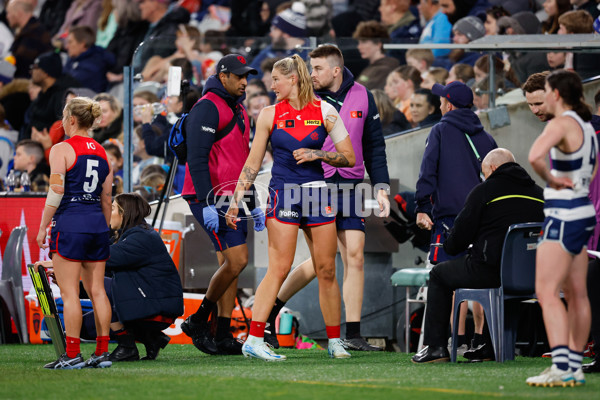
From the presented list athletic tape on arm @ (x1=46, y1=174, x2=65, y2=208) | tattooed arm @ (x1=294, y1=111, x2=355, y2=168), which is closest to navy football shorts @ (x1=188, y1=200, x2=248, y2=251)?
tattooed arm @ (x1=294, y1=111, x2=355, y2=168)

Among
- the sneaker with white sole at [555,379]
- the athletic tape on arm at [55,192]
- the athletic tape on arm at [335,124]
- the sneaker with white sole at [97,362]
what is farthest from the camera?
the athletic tape on arm at [335,124]

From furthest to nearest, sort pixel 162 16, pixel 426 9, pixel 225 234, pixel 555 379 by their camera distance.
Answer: pixel 162 16 < pixel 426 9 < pixel 225 234 < pixel 555 379

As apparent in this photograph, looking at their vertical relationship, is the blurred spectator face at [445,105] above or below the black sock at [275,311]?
above

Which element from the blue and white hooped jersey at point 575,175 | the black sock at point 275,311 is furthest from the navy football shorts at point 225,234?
the blue and white hooped jersey at point 575,175

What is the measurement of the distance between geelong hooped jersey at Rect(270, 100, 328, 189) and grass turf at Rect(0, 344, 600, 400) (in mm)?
1195

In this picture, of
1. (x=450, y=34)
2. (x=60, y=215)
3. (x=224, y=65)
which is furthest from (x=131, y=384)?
(x=450, y=34)

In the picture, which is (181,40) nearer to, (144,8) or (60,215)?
(60,215)

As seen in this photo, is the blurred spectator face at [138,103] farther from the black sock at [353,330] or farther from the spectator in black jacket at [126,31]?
the spectator in black jacket at [126,31]

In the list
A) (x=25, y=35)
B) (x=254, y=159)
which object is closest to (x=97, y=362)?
(x=254, y=159)

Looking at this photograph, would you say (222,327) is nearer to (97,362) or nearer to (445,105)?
A: (97,362)

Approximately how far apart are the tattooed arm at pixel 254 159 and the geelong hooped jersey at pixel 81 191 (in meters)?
0.86

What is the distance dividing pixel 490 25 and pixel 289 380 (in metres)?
6.79

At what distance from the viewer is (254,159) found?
632 centimetres

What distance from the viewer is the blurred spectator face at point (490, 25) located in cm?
1090
